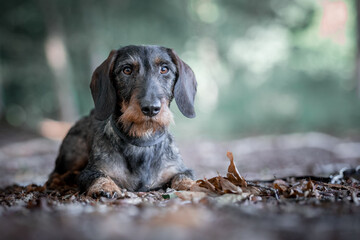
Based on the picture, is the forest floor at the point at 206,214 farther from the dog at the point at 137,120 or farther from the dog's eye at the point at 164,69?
the dog's eye at the point at 164,69

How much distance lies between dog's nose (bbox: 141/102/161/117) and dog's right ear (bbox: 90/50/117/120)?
0.71 meters

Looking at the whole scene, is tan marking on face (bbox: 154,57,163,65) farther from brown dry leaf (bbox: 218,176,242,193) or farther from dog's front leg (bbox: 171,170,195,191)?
brown dry leaf (bbox: 218,176,242,193)

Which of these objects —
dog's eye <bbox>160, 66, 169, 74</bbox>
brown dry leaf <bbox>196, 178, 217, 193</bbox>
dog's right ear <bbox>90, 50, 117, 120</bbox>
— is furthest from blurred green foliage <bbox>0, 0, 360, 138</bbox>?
brown dry leaf <bbox>196, 178, 217, 193</bbox>

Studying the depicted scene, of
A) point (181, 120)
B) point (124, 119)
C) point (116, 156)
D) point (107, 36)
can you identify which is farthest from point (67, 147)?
point (181, 120)

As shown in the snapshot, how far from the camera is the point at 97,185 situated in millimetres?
4098

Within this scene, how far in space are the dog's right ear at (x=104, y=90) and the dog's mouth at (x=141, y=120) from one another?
0.25 metres

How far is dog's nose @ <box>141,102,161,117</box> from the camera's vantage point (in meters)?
4.06

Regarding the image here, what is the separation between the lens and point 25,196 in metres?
4.31

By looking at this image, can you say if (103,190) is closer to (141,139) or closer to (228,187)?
(141,139)

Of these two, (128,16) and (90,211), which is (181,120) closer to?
(128,16)

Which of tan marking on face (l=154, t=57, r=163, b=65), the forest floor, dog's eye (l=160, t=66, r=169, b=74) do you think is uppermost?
tan marking on face (l=154, t=57, r=163, b=65)

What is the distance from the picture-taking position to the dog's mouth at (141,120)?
13.6 feet

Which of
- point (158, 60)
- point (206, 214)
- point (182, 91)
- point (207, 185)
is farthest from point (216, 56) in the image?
point (206, 214)

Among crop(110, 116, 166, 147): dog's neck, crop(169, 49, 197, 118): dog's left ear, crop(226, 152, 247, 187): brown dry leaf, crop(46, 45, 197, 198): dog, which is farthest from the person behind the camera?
crop(169, 49, 197, 118): dog's left ear
